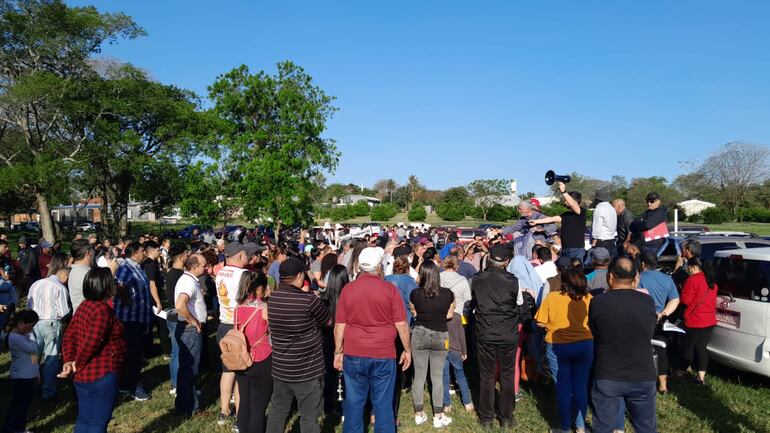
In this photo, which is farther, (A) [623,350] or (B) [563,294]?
(B) [563,294]

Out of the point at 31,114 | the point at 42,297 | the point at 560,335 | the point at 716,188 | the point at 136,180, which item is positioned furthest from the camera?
the point at 716,188

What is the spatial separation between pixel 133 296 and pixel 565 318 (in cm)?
512

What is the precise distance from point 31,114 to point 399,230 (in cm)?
2198

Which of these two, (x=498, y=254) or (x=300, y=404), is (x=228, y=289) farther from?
(x=498, y=254)

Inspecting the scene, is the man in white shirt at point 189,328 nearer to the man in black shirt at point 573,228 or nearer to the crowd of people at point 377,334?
the crowd of people at point 377,334

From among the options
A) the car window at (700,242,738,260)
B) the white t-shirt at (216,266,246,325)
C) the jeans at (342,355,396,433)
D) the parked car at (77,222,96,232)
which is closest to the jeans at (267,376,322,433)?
the jeans at (342,355,396,433)

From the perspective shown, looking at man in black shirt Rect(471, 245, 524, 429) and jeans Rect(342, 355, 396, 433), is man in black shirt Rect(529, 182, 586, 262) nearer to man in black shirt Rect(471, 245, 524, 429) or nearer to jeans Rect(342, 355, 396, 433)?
man in black shirt Rect(471, 245, 524, 429)

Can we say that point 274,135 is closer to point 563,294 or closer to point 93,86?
point 93,86

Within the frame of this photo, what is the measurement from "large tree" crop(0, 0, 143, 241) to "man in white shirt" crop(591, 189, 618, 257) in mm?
27362

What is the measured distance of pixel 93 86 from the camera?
2867 centimetres

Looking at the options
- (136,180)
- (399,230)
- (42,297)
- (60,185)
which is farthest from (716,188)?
(42,297)

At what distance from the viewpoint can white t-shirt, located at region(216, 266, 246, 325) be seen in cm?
521

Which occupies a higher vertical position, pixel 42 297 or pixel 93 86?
pixel 93 86

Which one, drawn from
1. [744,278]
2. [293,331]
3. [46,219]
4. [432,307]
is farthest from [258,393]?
[46,219]
